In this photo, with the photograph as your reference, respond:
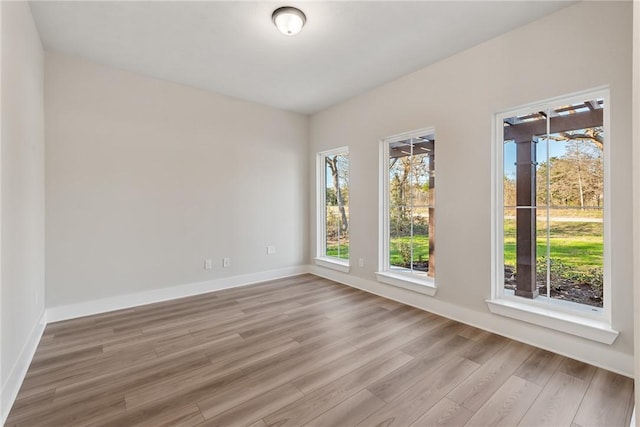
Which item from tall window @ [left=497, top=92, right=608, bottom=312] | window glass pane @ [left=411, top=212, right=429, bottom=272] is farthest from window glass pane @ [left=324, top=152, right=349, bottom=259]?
tall window @ [left=497, top=92, right=608, bottom=312]

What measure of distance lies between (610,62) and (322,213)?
366 centimetres

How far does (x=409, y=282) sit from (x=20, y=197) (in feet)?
11.8

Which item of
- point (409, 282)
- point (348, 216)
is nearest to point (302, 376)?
point (409, 282)

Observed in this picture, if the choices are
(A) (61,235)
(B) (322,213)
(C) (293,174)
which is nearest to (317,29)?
(C) (293,174)

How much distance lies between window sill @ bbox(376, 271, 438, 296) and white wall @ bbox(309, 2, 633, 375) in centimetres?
8

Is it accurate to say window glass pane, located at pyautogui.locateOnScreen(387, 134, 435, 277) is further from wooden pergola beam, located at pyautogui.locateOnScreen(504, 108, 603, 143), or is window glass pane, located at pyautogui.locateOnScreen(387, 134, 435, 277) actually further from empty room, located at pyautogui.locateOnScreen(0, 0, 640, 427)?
wooden pergola beam, located at pyautogui.locateOnScreen(504, 108, 603, 143)

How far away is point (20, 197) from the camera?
200 cm

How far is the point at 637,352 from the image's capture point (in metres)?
1.12

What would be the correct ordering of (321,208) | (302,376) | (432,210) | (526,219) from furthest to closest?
(321,208), (432,210), (526,219), (302,376)

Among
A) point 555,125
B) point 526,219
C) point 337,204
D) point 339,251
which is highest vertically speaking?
point 555,125

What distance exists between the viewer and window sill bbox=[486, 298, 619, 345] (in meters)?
2.02

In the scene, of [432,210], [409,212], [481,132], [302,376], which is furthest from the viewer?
[409,212]

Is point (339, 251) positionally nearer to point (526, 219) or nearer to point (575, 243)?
point (526, 219)

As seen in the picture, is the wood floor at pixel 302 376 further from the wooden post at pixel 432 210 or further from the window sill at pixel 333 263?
the window sill at pixel 333 263
